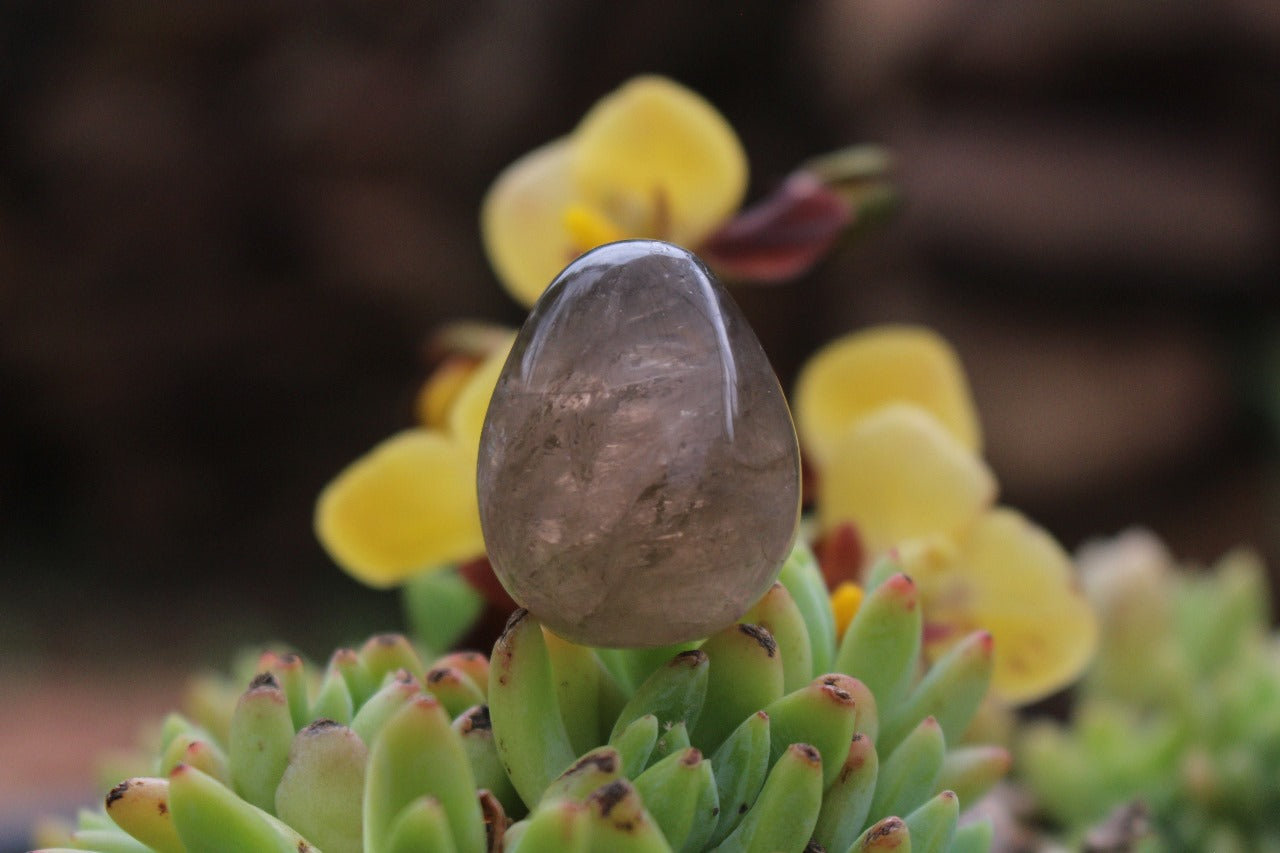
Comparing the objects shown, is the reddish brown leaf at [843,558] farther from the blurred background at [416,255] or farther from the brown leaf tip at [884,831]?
the blurred background at [416,255]

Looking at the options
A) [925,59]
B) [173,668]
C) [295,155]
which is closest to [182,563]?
[173,668]

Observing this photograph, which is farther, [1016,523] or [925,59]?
[925,59]

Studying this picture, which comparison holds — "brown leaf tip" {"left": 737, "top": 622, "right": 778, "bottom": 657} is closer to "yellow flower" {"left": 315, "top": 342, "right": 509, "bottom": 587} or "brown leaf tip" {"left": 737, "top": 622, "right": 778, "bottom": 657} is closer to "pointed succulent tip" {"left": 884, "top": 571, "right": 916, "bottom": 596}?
"pointed succulent tip" {"left": 884, "top": 571, "right": 916, "bottom": 596}

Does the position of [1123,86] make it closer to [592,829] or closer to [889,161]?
[889,161]

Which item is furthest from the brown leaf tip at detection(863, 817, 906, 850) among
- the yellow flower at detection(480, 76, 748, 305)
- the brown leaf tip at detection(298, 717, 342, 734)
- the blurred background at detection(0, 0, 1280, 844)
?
the blurred background at detection(0, 0, 1280, 844)

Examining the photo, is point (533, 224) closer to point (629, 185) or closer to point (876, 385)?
point (629, 185)

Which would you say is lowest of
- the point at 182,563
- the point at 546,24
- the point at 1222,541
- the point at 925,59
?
the point at 1222,541
